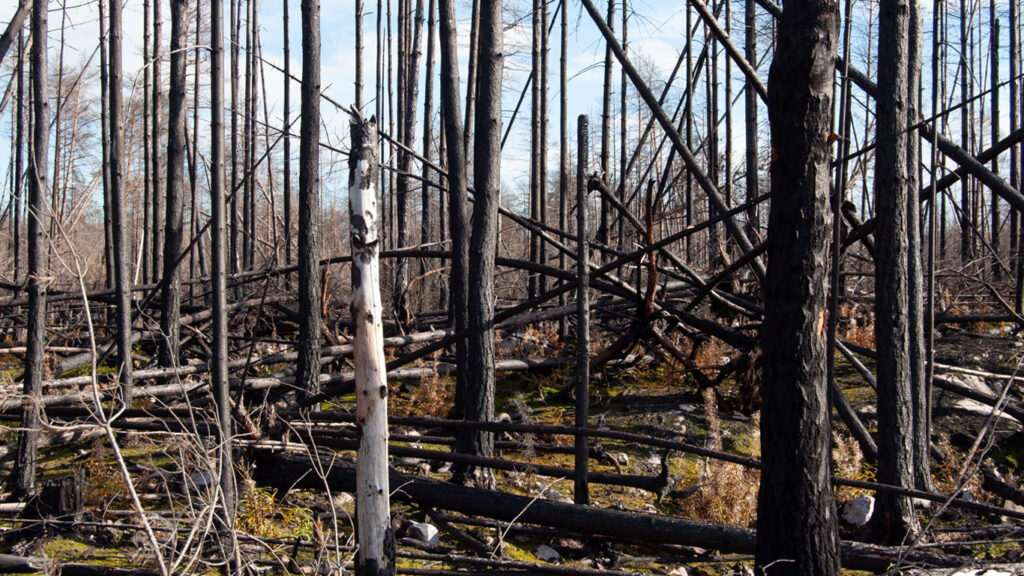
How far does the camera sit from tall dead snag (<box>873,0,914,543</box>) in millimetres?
4367

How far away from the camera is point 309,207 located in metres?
6.53

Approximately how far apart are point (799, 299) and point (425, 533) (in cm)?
281

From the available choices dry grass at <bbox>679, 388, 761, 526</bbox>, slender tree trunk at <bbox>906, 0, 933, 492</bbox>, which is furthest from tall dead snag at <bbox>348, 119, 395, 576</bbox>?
slender tree trunk at <bbox>906, 0, 933, 492</bbox>

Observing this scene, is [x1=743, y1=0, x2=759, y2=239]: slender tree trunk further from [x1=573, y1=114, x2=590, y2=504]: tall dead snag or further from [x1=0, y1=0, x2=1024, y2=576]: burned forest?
[x1=573, y1=114, x2=590, y2=504]: tall dead snag

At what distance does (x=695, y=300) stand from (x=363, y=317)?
4.80 meters

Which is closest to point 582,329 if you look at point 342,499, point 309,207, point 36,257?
point 342,499

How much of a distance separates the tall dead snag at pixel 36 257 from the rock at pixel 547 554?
3.54 meters

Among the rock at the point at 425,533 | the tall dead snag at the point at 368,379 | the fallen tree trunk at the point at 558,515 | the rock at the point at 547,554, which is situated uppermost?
the tall dead snag at the point at 368,379

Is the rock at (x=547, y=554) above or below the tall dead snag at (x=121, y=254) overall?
below

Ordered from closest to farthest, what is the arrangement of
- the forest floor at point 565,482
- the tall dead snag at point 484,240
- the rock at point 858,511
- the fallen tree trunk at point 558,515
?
1. the fallen tree trunk at point 558,515
2. the forest floor at point 565,482
3. the rock at point 858,511
4. the tall dead snag at point 484,240

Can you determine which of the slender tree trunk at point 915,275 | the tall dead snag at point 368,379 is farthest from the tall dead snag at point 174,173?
the slender tree trunk at point 915,275

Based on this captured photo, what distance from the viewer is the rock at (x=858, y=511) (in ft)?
16.3

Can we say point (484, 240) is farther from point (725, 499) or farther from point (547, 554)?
point (725, 499)

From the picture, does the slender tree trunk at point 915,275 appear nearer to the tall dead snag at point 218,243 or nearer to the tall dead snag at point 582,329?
the tall dead snag at point 582,329
